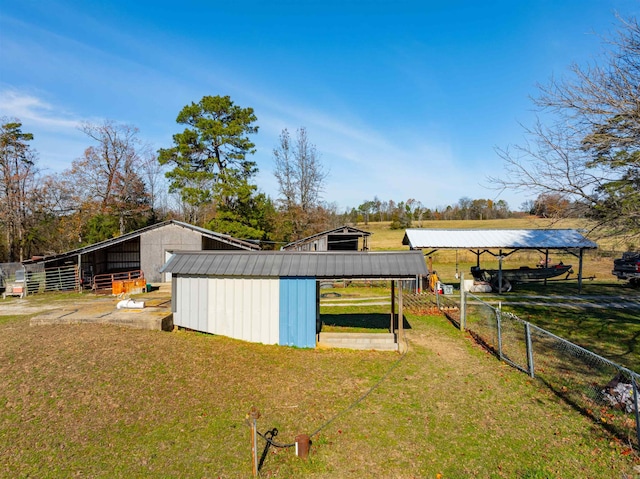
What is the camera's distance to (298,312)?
11.5 meters

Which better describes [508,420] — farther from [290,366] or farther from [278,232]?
[278,232]

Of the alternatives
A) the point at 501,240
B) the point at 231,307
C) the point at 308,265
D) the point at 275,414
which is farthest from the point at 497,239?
the point at 275,414

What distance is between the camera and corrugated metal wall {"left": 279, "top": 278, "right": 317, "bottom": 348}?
11359 millimetres

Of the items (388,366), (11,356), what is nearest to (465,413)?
(388,366)

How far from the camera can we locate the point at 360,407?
752 centimetres

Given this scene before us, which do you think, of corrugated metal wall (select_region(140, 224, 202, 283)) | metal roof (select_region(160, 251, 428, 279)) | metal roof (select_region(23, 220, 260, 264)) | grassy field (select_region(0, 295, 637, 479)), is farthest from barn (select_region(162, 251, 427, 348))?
corrugated metal wall (select_region(140, 224, 202, 283))

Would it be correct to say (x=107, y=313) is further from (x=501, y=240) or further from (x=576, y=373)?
(x=501, y=240)

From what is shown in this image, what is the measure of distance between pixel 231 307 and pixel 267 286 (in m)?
1.52

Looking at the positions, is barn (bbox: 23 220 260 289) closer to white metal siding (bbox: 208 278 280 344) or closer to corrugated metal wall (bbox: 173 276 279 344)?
corrugated metal wall (bbox: 173 276 279 344)

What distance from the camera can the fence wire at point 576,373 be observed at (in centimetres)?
658

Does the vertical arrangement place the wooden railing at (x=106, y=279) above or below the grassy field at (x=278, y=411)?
above

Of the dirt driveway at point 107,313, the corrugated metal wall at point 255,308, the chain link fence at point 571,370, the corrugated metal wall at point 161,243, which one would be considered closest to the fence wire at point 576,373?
the chain link fence at point 571,370

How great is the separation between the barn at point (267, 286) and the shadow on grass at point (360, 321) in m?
2.85

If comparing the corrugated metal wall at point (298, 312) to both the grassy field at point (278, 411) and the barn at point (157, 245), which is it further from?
the barn at point (157, 245)
